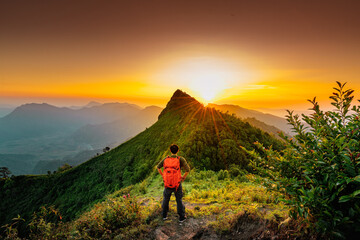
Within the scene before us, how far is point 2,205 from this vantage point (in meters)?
44.6

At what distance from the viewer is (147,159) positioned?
82.7 feet

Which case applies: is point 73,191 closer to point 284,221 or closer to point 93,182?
point 93,182

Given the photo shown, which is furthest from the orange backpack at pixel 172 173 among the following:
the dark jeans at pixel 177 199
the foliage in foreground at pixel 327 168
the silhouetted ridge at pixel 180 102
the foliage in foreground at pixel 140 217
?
the silhouetted ridge at pixel 180 102

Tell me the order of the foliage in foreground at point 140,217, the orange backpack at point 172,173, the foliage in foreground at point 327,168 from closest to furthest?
the foliage in foreground at point 327,168 < the foliage in foreground at point 140,217 < the orange backpack at point 172,173

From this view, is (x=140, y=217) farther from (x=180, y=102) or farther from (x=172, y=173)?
(x=180, y=102)

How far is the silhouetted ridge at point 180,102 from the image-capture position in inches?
1358

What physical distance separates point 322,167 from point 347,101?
1.19 m

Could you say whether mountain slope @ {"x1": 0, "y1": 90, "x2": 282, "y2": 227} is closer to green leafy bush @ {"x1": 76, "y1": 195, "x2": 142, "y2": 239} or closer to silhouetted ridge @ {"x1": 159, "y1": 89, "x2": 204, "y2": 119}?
silhouetted ridge @ {"x1": 159, "y1": 89, "x2": 204, "y2": 119}

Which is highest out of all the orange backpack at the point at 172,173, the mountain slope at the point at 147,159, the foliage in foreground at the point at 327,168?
the foliage in foreground at the point at 327,168

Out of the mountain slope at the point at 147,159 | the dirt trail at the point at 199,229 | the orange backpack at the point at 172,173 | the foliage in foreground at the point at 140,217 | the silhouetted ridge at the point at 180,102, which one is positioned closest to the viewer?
the dirt trail at the point at 199,229

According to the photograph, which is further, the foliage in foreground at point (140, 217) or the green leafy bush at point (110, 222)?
the green leafy bush at point (110, 222)

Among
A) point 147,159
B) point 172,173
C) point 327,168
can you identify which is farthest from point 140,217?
point 147,159

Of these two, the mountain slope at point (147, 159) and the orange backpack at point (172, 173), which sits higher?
the orange backpack at point (172, 173)

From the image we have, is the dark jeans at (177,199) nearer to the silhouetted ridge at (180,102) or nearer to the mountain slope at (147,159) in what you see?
the mountain slope at (147,159)
